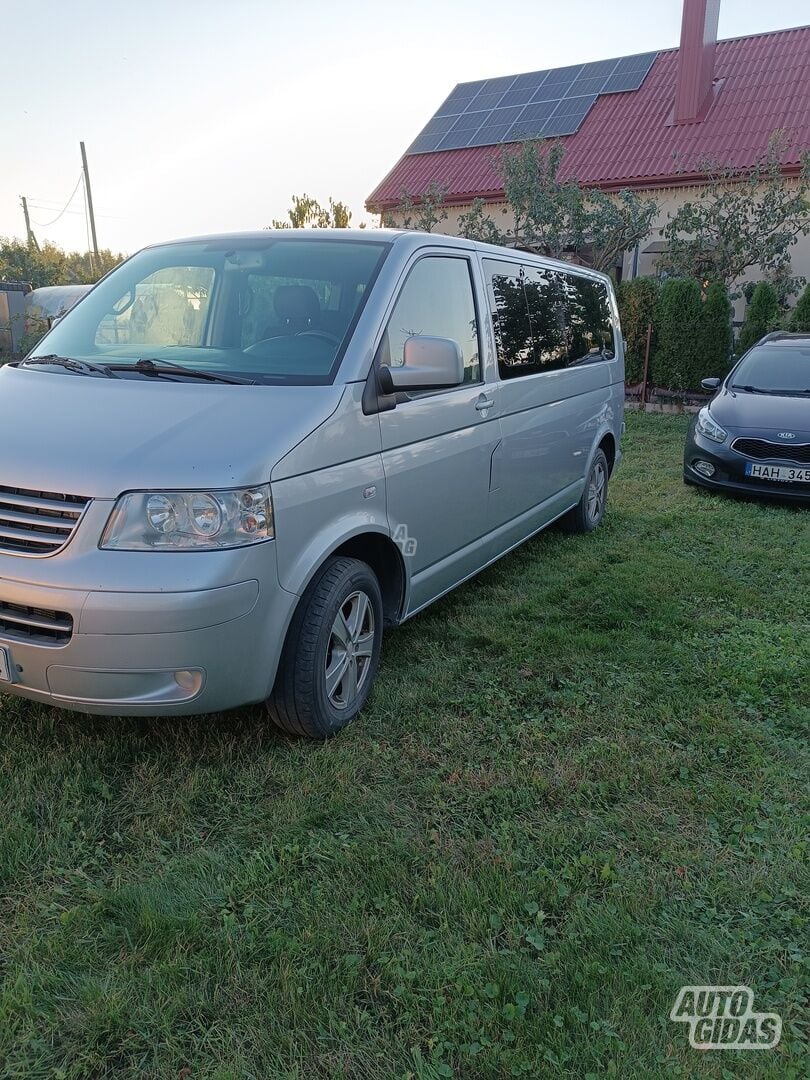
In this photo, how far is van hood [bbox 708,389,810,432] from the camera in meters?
7.28

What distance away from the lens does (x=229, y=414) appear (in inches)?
112

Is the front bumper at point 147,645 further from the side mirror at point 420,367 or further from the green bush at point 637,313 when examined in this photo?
the green bush at point 637,313

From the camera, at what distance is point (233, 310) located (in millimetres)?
3578

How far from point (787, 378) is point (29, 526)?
24.5 feet

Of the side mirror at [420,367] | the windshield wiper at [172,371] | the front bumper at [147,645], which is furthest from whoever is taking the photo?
the side mirror at [420,367]

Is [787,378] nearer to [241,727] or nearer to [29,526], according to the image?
[241,727]

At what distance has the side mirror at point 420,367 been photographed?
3.26 metres

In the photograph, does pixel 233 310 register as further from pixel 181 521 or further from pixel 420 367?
pixel 181 521

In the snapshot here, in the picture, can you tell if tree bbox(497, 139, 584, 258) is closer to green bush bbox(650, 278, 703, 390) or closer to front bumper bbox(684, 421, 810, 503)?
green bush bbox(650, 278, 703, 390)

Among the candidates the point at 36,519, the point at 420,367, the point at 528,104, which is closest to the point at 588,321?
the point at 420,367

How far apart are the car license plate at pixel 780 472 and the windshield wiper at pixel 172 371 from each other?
5.57 m

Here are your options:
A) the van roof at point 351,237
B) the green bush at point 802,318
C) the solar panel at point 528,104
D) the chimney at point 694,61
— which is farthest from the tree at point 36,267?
the van roof at point 351,237

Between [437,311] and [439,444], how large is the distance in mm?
623
